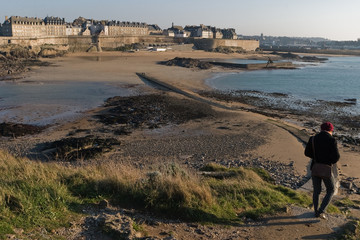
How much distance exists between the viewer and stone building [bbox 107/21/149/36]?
3986 inches

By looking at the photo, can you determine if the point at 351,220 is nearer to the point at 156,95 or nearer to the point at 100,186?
the point at 100,186

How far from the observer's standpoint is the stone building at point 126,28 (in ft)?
332

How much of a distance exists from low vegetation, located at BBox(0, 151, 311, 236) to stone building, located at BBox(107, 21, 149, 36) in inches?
3955

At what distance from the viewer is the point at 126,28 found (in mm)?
106062

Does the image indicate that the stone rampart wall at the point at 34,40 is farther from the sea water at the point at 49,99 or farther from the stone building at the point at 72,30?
the sea water at the point at 49,99

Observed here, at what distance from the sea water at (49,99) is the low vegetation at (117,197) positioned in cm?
1298

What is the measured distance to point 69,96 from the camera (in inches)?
976

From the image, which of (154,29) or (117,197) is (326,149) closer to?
(117,197)

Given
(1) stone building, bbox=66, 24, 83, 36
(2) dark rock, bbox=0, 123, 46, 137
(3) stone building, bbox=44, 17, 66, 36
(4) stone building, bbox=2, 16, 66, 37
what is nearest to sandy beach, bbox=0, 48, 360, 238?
(2) dark rock, bbox=0, 123, 46, 137

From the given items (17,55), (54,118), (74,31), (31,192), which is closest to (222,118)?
(54,118)

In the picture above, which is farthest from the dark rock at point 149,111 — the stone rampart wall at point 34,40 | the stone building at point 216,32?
the stone building at point 216,32

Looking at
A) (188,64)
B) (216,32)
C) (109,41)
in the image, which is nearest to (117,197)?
(188,64)

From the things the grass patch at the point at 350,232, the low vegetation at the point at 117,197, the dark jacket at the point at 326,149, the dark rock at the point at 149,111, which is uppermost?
the dark jacket at the point at 326,149

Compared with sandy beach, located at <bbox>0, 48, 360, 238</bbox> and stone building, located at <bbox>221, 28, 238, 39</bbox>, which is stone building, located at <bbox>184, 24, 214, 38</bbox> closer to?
stone building, located at <bbox>221, 28, 238, 39</bbox>
